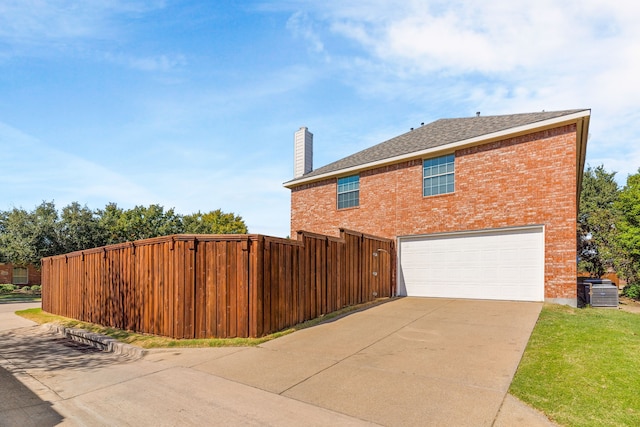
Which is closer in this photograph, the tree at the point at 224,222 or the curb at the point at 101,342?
the curb at the point at 101,342

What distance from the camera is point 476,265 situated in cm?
1256

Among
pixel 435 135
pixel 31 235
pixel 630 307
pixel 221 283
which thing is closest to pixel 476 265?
pixel 630 307

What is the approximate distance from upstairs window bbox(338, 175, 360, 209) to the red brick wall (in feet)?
0.99

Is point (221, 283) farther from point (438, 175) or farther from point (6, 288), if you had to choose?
point (6, 288)

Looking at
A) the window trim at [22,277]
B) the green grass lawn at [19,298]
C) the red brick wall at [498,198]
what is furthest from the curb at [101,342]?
the window trim at [22,277]

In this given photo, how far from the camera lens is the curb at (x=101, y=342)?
728 centimetres

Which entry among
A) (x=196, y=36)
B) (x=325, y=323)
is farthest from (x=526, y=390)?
(x=196, y=36)

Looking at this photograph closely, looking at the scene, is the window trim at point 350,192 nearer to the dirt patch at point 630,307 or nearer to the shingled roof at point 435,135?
the shingled roof at point 435,135

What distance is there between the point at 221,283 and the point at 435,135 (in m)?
11.2

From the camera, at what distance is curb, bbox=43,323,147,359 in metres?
7.28

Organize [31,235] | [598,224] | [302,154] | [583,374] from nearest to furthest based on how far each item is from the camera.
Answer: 1. [583,374]
2. [302,154]
3. [598,224]
4. [31,235]

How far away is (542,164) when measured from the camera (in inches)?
451

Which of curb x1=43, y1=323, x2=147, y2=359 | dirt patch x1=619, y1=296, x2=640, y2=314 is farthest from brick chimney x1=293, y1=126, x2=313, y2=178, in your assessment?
dirt patch x1=619, y1=296, x2=640, y2=314

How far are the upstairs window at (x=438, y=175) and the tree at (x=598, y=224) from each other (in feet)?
47.8
